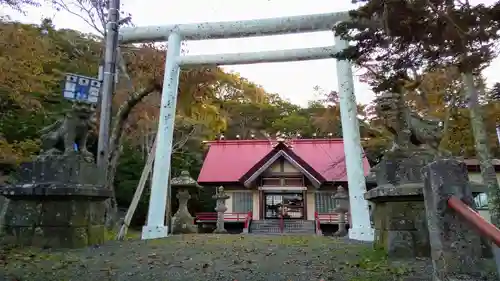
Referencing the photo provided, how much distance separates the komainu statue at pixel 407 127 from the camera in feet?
15.5

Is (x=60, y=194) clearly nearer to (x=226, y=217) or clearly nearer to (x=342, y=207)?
(x=342, y=207)

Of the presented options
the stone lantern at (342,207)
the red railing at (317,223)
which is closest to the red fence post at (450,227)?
the stone lantern at (342,207)

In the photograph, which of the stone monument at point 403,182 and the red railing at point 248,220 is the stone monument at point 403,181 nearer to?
the stone monument at point 403,182

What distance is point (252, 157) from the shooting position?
19.8 meters

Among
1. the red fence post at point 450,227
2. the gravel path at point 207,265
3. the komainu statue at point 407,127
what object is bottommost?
the gravel path at point 207,265

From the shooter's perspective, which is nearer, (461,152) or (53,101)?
(461,152)

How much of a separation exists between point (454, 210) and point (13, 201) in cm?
563

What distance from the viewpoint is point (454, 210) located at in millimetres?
2332

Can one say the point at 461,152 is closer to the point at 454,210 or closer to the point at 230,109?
the point at 454,210

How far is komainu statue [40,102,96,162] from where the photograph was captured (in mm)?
5582

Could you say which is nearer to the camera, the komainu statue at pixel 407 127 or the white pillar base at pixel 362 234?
the komainu statue at pixel 407 127

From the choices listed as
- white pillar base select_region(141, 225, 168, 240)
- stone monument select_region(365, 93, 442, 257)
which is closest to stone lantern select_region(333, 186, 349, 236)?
white pillar base select_region(141, 225, 168, 240)

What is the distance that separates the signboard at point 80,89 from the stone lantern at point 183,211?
6.31m

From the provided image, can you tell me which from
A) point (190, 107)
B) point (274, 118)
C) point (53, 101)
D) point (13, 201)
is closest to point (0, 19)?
point (13, 201)
